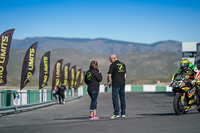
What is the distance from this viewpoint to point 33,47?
22.0 m

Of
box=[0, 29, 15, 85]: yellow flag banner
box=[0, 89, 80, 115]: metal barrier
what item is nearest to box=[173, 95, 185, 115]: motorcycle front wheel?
box=[0, 89, 80, 115]: metal barrier

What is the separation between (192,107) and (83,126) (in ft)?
14.2

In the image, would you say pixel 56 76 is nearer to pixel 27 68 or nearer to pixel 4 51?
pixel 27 68

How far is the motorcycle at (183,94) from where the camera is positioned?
11.4m

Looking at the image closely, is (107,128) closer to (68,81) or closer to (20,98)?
(20,98)

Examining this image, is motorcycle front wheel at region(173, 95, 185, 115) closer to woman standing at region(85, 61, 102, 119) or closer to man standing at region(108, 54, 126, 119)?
man standing at region(108, 54, 126, 119)

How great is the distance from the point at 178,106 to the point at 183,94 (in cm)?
45

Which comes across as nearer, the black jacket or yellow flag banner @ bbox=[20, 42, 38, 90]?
the black jacket

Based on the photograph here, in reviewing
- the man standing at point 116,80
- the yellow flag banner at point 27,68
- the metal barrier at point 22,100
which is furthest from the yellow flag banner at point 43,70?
the man standing at point 116,80

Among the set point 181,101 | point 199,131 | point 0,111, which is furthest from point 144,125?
point 0,111

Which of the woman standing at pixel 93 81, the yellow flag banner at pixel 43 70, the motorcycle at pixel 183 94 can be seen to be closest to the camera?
the motorcycle at pixel 183 94

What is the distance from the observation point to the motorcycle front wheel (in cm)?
1129

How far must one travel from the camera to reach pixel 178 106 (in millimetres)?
11422

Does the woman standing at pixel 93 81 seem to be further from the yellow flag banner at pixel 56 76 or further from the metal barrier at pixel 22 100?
the yellow flag banner at pixel 56 76
